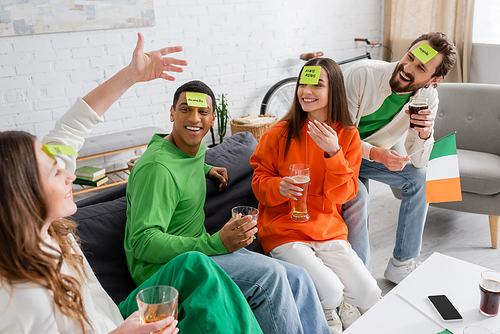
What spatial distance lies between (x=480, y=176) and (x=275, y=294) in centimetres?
161

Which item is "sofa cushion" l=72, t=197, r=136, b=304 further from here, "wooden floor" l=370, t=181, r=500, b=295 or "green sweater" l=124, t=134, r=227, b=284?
"wooden floor" l=370, t=181, r=500, b=295

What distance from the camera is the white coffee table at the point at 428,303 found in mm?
1273

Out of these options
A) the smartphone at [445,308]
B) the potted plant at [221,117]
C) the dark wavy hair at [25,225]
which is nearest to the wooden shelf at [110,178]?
the potted plant at [221,117]

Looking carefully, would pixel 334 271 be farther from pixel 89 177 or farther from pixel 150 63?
pixel 89 177

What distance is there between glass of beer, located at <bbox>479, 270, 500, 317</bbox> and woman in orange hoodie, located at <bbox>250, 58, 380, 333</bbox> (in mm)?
443

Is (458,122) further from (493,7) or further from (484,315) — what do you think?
(493,7)

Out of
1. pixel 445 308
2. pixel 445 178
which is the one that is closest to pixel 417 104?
pixel 445 178

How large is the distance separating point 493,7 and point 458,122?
7.12 feet

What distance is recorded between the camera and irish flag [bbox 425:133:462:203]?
1730 mm

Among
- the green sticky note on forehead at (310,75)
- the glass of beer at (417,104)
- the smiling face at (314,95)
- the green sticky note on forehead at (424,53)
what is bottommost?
the glass of beer at (417,104)

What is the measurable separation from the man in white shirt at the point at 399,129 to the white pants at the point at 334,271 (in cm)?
24

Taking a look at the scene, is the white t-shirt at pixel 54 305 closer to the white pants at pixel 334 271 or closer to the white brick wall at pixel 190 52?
the white pants at pixel 334 271

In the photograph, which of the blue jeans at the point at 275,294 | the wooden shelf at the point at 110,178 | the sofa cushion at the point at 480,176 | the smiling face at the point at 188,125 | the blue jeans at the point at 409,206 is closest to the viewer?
the blue jeans at the point at 275,294

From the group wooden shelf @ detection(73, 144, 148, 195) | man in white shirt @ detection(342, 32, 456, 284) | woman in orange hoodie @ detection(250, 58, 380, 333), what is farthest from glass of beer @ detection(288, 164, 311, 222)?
wooden shelf @ detection(73, 144, 148, 195)
